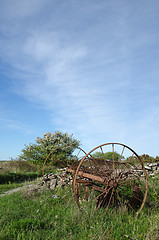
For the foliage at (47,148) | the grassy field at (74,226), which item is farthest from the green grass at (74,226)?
the foliage at (47,148)

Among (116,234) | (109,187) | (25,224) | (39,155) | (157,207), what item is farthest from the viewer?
(39,155)

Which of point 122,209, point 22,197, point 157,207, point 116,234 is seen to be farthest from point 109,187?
point 22,197

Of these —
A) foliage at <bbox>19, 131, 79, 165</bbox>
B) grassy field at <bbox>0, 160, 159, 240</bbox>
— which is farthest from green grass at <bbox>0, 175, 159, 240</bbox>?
foliage at <bbox>19, 131, 79, 165</bbox>

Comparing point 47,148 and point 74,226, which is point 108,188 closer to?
point 74,226

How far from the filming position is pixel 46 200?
6.50 m

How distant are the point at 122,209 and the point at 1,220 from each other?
2.97m

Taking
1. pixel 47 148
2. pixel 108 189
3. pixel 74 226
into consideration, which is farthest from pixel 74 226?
pixel 47 148

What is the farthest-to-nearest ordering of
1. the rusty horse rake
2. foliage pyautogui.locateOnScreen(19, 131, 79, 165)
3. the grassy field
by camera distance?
foliage pyautogui.locateOnScreen(19, 131, 79, 165), the rusty horse rake, the grassy field

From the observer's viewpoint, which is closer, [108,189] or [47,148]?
[108,189]

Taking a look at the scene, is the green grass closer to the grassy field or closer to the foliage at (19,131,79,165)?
the grassy field

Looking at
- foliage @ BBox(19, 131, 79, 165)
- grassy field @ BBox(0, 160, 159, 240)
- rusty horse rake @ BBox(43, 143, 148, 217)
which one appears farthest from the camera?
foliage @ BBox(19, 131, 79, 165)

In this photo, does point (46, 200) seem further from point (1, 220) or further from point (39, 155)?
point (39, 155)

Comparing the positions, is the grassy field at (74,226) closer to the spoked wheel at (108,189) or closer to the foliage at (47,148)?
the spoked wheel at (108,189)

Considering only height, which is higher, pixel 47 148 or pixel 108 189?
pixel 47 148
